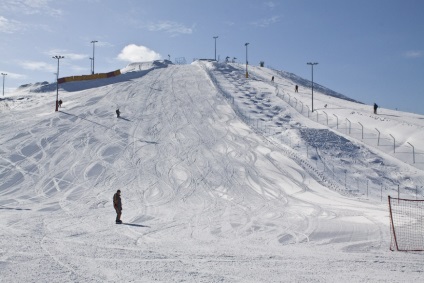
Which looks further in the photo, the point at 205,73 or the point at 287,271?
the point at 205,73

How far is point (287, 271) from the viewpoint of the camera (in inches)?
345

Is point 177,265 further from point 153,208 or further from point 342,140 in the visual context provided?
point 342,140

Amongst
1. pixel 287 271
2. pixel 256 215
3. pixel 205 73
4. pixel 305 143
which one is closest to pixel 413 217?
pixel 256 215

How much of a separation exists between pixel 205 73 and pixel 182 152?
124 ft

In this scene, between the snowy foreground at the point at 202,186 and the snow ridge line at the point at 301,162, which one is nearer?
the snowy foreground at the point at 202,186

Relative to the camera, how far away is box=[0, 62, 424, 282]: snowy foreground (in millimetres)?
9203

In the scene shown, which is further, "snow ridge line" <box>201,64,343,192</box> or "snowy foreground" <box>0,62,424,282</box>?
"snow ridge line" <box>201,64,343,192</box>

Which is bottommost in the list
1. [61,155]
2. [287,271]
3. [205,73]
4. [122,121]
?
[287,271]

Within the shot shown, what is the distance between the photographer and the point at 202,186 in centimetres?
2152

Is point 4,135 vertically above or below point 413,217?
above

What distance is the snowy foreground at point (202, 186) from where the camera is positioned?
9203 mm

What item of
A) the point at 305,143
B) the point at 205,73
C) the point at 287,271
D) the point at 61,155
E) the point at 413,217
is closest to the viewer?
the point at 287,271

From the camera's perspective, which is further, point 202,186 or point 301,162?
point 301,162

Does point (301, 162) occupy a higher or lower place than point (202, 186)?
higher
